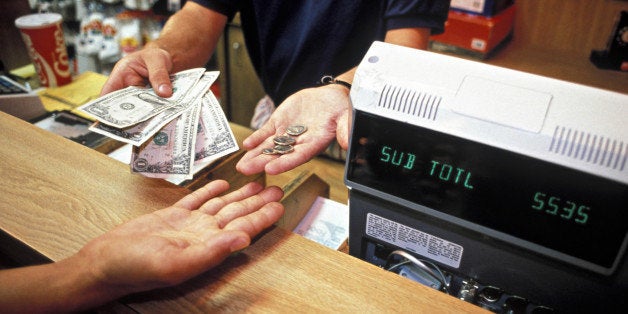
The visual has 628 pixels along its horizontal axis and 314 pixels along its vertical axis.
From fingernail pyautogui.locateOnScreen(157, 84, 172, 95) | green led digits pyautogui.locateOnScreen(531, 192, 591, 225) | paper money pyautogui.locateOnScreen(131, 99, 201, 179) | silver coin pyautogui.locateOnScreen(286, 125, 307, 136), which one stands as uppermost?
green led digits pyautogui.locateOnScreen(531, 192, 591, 225)

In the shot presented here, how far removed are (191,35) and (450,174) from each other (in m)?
1.28

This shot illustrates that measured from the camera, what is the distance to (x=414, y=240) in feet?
2.54

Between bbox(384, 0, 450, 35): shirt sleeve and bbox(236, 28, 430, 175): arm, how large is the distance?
1.21ft

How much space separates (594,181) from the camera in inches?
22.7

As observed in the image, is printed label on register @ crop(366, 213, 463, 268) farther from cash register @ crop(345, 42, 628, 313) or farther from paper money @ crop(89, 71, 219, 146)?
paper money @ crop(89, 71, 219, 146)

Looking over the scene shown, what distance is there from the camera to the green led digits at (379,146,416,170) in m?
0.70

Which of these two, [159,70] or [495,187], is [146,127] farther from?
[495,187]

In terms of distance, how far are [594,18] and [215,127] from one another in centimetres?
209

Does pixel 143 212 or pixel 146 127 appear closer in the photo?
pixel 143 212

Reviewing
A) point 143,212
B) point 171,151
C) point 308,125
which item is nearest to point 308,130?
point 308,125

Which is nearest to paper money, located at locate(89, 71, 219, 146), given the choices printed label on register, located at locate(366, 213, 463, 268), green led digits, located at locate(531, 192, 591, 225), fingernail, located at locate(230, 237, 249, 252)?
fingernail, located at locate(230, 237, 249, 252)

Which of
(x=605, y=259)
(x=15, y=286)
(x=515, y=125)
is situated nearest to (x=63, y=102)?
(x=15, y=286)

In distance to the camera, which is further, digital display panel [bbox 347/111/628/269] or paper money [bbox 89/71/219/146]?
paper money [bbox 89/71/219/146]

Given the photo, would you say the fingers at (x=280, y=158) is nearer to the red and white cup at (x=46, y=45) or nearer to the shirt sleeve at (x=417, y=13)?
the shirt sleeve at (x=417, y=13)
